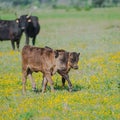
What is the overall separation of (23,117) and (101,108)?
1766 mm

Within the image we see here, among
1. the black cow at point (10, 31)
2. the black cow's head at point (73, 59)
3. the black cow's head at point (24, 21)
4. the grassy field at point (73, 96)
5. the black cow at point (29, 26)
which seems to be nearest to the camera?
the grassy field at point (73, 96)

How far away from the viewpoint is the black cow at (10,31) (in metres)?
24.9

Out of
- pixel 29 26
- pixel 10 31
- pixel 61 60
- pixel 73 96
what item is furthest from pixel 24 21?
pixel 73 96

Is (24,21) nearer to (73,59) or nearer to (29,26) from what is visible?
(29,26)

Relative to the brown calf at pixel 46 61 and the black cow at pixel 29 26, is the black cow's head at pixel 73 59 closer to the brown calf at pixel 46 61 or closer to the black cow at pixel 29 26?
the brown calf at pixel 46 61

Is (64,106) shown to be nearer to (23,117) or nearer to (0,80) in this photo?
(23,117)

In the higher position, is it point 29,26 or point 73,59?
point 73,59

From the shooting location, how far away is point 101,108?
1139 centimetres

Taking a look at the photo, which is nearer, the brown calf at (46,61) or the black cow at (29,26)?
the brown calf at (46,61)

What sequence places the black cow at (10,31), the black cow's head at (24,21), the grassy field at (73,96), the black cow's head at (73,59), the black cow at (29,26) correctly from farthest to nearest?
the black cow at (29,26) → the black cow's head at (24,21) → the black cow at (10,31) → the black cow's head at (73,59) → the grassy field at (73,96)

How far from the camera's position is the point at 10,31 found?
82.6 ft

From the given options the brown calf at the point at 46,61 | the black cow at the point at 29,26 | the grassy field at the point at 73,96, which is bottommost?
the black cow at the point at 29,26

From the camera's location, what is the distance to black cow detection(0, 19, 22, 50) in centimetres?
2494

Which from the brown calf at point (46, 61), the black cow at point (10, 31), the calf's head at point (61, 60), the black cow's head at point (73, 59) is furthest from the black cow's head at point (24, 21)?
the black cow's head at point (73, 59)
